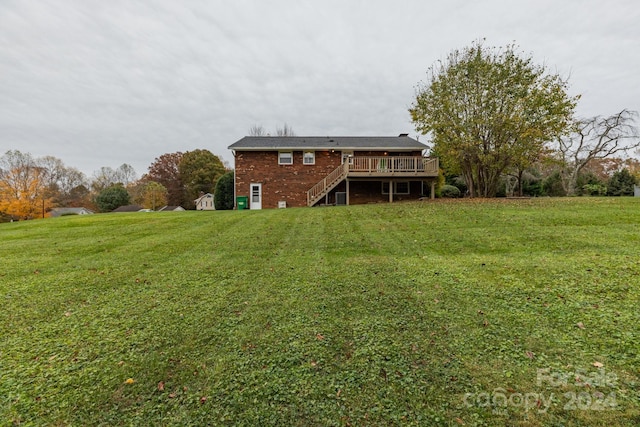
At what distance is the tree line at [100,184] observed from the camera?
28.1m

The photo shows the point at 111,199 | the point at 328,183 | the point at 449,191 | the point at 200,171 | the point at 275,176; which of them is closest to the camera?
the point at 328,183

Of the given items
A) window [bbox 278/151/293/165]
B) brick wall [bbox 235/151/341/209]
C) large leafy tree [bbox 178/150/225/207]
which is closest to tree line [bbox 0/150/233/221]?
large leafy tree [bbox 178/150/225/207]

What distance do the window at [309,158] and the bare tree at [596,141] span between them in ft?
70.2

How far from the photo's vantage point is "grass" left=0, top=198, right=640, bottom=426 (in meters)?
1.92

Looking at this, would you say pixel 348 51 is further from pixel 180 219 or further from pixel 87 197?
pixel 87 197

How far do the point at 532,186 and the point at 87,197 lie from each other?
66.8m

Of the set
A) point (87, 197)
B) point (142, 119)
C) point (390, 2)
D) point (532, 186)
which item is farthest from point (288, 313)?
point (87, 197)

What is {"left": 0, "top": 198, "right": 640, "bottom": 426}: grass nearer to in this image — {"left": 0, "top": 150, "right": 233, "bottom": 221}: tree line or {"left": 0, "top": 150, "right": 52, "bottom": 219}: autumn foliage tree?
{"left": 0, "top": 150, "right": 233, "bottom": 221}: tree line

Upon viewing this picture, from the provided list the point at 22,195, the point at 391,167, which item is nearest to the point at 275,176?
the point at 391,167

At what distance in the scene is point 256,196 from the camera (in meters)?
19.5

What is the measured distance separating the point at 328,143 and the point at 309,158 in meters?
1.91

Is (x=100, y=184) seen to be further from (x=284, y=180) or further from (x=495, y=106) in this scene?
(x=495, y=106)

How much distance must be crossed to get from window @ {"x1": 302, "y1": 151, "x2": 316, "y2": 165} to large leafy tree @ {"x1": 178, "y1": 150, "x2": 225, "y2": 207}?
1103 inches

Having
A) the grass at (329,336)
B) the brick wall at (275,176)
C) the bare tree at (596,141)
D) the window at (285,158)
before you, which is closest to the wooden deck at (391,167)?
the brick wall at (275,176)
